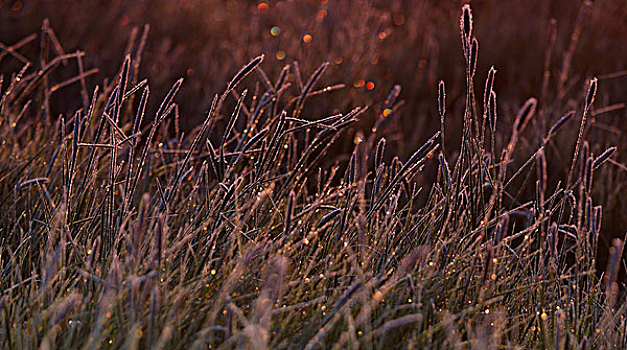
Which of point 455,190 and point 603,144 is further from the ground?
point 455,190

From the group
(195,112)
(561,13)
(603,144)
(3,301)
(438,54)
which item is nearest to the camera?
(3,301)

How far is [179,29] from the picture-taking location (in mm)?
4230

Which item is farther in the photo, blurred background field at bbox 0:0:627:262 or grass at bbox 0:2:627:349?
blurred background field at bbox 0:0:627:262

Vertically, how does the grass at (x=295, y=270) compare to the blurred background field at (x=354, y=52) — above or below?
above

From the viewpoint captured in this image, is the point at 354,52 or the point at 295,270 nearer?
the point at 295,270

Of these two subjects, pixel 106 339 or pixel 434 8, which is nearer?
pixel 106 339

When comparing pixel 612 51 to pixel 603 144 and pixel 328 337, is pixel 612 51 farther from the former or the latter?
pixel 328 337

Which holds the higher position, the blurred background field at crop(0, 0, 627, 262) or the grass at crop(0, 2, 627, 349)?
the grass at crop(0, 2, 627, 349)

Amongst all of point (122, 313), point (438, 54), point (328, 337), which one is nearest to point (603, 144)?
point (438, 54)

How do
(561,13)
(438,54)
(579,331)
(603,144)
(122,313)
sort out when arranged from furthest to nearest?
(561,13) < (438,54) < (603,144) < (579,331) < (122,313)

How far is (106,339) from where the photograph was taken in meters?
1.32

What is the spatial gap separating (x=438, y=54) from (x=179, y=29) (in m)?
1.47

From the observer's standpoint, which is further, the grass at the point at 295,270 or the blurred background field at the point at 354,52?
the blurred background field at the point at 354,52

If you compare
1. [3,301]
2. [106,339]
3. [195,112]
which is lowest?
[195,112]
